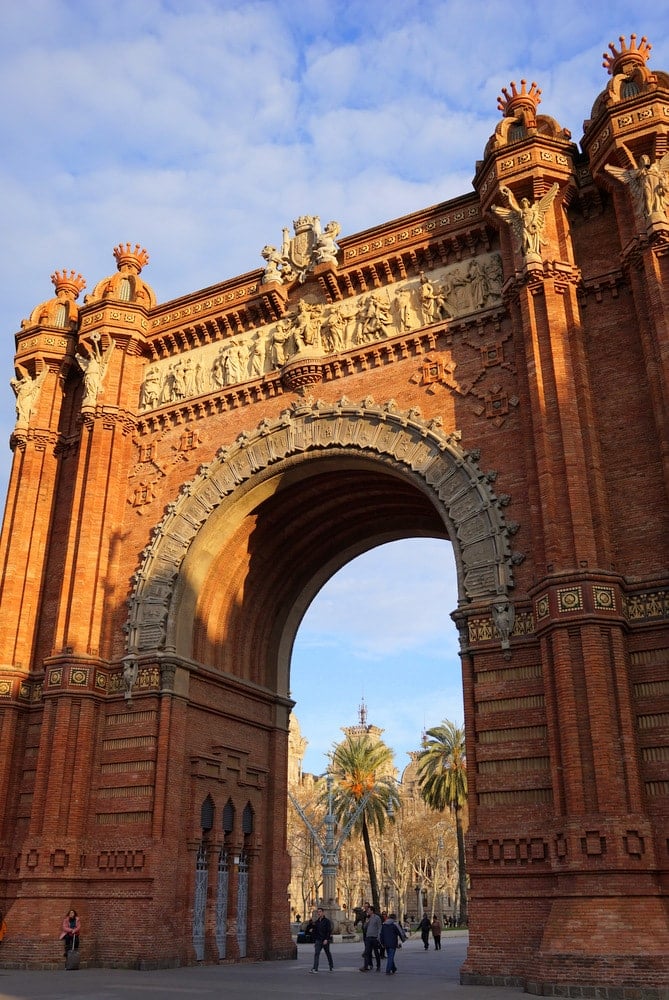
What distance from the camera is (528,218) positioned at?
19.3m

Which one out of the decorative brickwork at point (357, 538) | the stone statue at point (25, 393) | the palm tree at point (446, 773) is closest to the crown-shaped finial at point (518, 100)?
the decorative brickwork at point (357, 538)

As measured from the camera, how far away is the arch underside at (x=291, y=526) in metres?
19.2

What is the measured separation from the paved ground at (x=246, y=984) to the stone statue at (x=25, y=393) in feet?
48.8

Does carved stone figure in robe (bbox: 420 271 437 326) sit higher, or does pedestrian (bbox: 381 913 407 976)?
carved stone figure in robe (bbox: 420 271 437 326)

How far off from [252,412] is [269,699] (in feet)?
27.5

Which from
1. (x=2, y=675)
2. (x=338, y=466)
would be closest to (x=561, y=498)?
(x=338, y=466)

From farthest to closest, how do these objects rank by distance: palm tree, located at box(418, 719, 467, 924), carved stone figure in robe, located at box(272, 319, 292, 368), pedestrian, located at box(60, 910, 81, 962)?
palm tree, located at box(418, 719, 467, 924) < carved stone figure in robe, located at box(272, 319, 292, 368) < pedestrian, located at box(60, 910, 81, 962)

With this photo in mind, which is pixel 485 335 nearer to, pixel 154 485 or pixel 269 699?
pixel 154 485

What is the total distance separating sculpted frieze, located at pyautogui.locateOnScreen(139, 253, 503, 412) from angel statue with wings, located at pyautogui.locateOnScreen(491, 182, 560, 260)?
148cm

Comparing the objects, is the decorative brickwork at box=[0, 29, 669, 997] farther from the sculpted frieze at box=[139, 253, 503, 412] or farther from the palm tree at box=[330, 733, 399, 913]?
the palm tree at box=[330, 733, 399, 913]

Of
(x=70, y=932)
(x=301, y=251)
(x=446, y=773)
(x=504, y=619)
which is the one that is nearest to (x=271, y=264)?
(x=301, y=251)

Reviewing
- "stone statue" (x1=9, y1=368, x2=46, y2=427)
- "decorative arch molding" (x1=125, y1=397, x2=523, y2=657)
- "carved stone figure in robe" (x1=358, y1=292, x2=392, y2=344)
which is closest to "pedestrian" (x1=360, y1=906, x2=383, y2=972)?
"decorative arch molding" (x1=125, y1=397, x2=523, y2=657)

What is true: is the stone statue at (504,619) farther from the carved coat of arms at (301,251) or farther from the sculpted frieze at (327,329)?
the carved coat of arms at (301,251)

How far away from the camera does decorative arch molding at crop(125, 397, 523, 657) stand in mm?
18328
